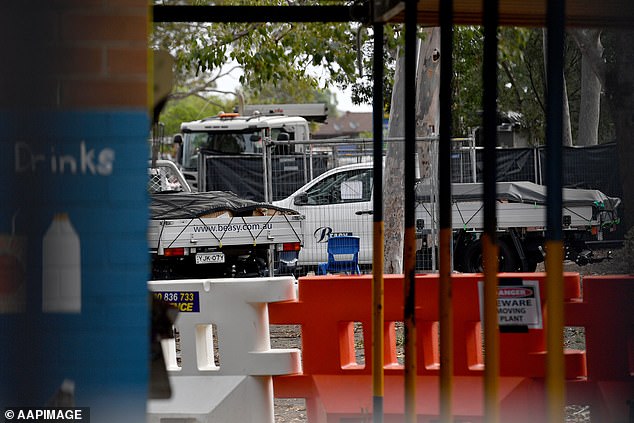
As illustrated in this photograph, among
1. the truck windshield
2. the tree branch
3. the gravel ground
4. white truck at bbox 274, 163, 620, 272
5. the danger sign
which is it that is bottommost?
the gravel ground

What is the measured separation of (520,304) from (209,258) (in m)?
8.92

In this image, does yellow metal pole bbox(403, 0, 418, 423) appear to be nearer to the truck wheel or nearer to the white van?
the white van

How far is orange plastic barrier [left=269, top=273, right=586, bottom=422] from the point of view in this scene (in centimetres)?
684

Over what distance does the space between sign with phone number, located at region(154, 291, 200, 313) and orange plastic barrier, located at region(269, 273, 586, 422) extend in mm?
509

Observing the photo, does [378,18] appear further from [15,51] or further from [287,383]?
[287,383]

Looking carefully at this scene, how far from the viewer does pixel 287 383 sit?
7.21m

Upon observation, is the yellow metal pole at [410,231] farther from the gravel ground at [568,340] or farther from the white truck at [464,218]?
the white truck at [464,218]

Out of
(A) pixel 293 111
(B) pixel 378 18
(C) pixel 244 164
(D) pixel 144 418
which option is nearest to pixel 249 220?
(C) pixel 244 164

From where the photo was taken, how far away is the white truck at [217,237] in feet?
48.3

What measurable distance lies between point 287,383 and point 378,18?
2.99 meters

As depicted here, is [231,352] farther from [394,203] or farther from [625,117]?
[394,203]

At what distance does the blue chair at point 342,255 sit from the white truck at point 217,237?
3.11ft

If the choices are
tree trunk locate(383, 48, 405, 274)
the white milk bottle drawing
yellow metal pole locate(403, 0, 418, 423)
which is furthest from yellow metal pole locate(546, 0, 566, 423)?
tree trunk locate(383, 48, 405, 274)

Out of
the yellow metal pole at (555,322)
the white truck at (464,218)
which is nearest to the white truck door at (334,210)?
the white truck at (464,218)
